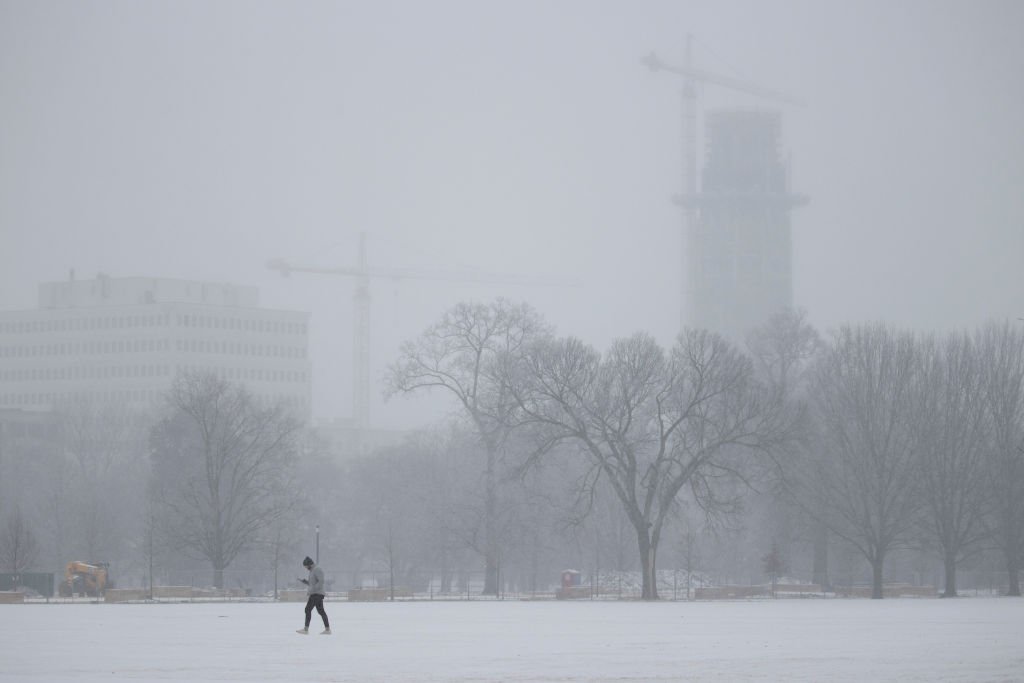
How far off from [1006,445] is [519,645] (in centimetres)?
5536

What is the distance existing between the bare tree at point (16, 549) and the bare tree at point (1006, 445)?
4978cm

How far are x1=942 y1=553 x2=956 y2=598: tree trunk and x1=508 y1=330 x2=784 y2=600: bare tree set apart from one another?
11.5 m

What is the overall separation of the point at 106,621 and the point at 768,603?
32633 millimetres

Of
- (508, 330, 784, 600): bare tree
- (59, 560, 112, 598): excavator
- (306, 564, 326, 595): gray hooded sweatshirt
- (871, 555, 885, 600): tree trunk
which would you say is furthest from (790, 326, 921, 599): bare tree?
(306, 564, 326, 595): gray hooded sweatshirt

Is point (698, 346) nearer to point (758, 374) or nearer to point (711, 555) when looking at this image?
point (758, 374)

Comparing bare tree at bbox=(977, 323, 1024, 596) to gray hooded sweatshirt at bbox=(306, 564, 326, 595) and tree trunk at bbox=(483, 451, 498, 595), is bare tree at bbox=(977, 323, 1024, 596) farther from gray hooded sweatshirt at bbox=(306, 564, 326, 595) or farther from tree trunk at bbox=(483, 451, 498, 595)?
gray hooded sweatshirt at bbox=(306, 564, 326, 595)

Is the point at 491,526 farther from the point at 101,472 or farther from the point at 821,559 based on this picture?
the point at 101,472

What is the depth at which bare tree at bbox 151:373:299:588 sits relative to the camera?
296 feet

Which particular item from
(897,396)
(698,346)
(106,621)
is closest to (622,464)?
(698,346)

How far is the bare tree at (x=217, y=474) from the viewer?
90125mm

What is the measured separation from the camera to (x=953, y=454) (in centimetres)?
8944

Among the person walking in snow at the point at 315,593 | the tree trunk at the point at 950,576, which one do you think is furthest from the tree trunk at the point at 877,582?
the person walking in snow at the point at 315,593

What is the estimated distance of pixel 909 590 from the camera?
3477 inches

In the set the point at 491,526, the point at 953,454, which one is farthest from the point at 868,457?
the point at 491,526
